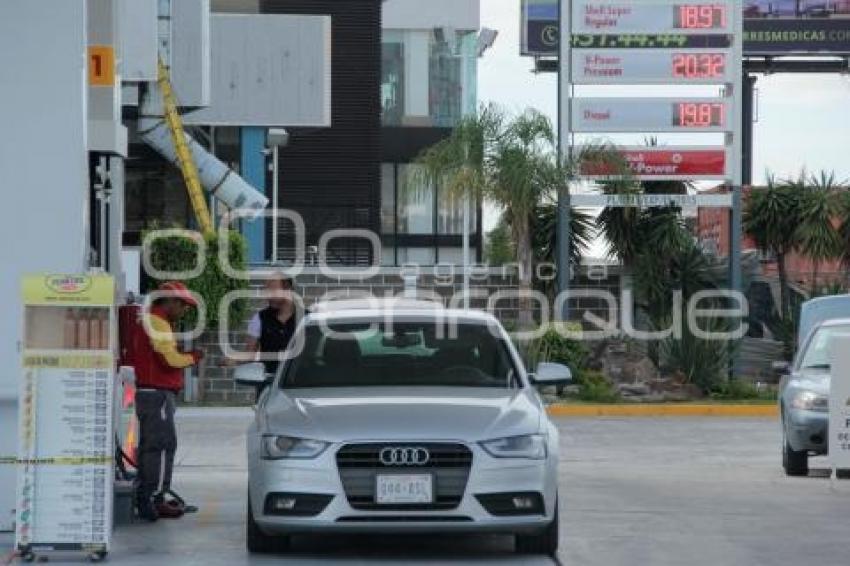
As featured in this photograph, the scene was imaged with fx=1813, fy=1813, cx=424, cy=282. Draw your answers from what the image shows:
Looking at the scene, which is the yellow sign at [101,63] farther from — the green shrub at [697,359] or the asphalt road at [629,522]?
the green shrub at [697,359]

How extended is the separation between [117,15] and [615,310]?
57.3ft

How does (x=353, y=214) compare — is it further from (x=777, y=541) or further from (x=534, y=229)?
(x=777, y=541)

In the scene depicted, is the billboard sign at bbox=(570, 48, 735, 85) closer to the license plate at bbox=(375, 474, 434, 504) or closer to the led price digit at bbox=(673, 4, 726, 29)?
the led price digit at bbox=(673, 4, 726, 29)

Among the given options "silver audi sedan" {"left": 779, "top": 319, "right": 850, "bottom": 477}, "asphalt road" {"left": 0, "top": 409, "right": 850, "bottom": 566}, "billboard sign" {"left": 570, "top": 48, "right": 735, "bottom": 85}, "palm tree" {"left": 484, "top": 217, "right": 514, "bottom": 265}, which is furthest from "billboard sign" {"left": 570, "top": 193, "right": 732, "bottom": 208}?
"silver audi sedan" {"left": 779, "top": 319, "right": 850, "bottom": 477}

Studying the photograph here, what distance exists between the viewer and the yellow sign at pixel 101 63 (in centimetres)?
1276

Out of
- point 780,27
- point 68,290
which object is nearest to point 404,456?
point 68,290

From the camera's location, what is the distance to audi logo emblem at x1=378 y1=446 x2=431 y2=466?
1049 centimetres

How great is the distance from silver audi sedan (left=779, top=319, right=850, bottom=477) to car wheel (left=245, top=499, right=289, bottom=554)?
6.98 meters

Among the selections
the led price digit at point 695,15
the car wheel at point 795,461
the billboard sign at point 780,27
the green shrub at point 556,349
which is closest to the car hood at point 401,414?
the car wheel at point 795,461

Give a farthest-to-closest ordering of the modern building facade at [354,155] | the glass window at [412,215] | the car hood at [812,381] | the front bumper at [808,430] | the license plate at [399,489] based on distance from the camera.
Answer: the glass window at [412,215] → the modern building facade at [354,155] → the car hood at [812,381] → the front bumper at [808,430] → the license plate at [399,489]

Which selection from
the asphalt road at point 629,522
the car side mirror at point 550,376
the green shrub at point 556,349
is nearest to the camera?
the asphalt road at point 629,522

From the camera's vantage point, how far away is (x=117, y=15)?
1296cm

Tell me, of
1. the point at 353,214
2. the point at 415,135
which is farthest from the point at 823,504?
the point at 415,135

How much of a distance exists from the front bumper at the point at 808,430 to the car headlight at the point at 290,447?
7.21 meters
